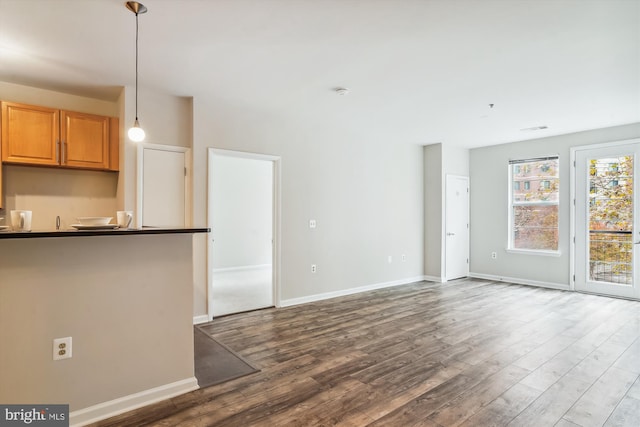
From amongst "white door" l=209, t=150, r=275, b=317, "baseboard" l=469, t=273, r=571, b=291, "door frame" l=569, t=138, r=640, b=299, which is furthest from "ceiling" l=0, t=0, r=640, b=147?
"white door" l=209, t=150, r=275, b=317

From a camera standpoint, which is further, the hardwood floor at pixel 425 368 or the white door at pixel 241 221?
the white door at pixel 241 221

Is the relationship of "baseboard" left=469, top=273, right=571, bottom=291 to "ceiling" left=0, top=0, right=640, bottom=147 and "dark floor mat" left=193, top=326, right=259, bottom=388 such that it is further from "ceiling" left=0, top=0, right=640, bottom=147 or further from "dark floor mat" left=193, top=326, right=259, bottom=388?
"dark floor mat" left=193, top=326, right=259, bottom=388

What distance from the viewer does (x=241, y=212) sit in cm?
789

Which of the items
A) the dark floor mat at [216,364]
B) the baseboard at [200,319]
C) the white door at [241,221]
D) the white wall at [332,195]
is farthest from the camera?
the white door at [241,221]

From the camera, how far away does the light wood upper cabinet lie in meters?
3.33

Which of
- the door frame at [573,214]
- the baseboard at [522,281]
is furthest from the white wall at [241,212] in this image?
the door frame at [573,214]

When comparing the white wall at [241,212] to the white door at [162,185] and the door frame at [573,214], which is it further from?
the door frame at [573,214]

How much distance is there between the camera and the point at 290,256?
4.86m

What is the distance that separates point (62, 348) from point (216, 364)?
1197 mm

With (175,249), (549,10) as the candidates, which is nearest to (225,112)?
(175,249)

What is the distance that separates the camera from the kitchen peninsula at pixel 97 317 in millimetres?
1946

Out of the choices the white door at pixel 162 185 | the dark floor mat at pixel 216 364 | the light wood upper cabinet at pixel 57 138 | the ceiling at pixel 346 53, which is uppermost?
the ceiling at pixel 346 53

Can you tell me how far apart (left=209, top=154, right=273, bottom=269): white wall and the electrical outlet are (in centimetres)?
523

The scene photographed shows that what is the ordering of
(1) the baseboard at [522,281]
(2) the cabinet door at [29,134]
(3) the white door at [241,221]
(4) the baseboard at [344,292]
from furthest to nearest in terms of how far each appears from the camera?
(3) the white door at [241,221] < (1) the baseboard at [522,281] < (4) the baseboard at [344,292] < (2) the cabinet door at [29,134]
